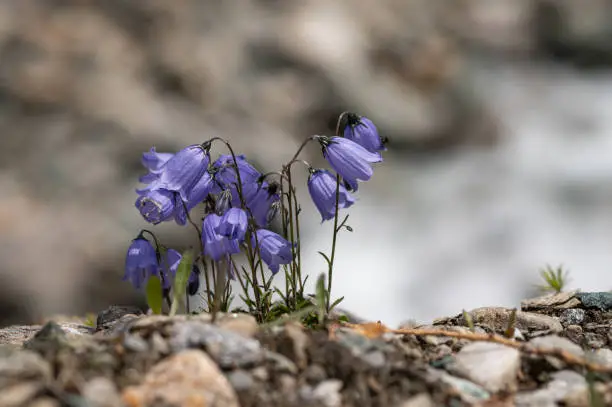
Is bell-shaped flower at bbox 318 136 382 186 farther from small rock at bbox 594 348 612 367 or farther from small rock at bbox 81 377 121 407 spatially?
small rock at bbox 81 377 121 407

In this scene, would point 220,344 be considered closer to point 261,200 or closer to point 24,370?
point 24,370

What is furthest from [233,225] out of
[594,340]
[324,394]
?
[594,340]

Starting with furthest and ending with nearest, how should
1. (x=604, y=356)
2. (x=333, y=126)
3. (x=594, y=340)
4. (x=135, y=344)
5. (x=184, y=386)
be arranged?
(x=333, y=126) < (x=594, y=340) < (x=604, y=356) < (x=135, y=344) < (x=184, y=386)

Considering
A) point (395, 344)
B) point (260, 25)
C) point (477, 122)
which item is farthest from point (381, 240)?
point (395, 344)

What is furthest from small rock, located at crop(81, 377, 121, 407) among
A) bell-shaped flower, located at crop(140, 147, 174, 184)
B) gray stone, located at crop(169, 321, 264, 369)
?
bell-shaped flower, located at crop(140, 147, 174, 184)

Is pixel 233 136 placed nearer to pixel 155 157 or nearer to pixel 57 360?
pixel 155 157

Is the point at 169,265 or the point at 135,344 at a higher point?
the point at 169,265

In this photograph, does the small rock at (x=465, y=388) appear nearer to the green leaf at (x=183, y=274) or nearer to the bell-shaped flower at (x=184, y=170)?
the green leaf at (x=183, y=274)

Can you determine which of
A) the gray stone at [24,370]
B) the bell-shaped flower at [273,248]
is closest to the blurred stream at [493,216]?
the bell-shaped flower at [273,248]
